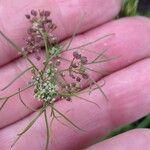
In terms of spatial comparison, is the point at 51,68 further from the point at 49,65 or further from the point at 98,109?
the point at 98,109

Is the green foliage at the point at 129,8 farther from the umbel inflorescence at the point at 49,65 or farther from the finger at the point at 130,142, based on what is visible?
the finger at the point at 130,142

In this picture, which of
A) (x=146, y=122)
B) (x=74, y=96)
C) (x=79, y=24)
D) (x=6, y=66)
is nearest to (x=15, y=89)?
(x=6, y=66)

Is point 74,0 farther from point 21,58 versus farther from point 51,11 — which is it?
point 21,58

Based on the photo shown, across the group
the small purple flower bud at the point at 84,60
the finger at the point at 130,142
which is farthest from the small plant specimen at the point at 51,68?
the finger at the point at 130,142

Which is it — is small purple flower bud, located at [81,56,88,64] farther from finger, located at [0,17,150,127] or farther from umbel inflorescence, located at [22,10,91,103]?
finger, located at [0,17,150,127]

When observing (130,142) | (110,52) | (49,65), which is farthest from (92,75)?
(130,142)

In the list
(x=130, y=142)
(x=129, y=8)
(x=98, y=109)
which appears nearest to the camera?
(x=130, y=142)
